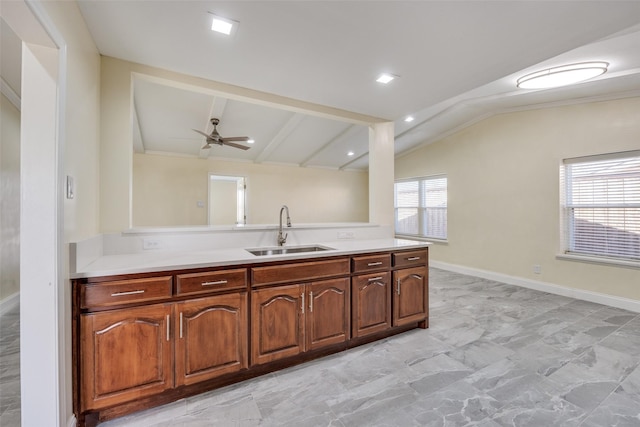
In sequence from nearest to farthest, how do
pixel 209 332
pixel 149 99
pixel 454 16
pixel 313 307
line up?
pixel 454 16 < pixel 209 332 < pixel 313 307 < pixel 149 99

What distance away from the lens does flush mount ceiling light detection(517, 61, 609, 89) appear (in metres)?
2.73

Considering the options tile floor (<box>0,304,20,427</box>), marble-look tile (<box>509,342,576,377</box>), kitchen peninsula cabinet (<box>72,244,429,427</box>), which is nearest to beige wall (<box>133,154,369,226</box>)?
tile floor (<box>0,304,20,427</box>)

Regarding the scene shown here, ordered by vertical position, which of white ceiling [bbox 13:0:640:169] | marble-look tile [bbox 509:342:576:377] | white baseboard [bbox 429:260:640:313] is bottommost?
marble-look tile [bbox 509:342:576:377]

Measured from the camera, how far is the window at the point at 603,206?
350 cm

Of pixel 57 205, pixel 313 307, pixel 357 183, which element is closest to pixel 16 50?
pixel 57 205

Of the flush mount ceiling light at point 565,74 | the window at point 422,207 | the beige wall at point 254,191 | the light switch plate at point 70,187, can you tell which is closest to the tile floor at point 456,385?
the light switch plate at point 70,187

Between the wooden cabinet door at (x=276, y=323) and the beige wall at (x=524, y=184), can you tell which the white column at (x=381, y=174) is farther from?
the beige wall at (x=524, y=184)

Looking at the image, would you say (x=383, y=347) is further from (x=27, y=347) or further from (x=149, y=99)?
(x=149, y=99)

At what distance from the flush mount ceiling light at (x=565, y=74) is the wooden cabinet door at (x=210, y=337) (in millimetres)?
3566

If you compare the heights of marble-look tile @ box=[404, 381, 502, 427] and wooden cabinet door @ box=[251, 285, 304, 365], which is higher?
wooden cabinet door @ box=[251, 285, 304, 365]

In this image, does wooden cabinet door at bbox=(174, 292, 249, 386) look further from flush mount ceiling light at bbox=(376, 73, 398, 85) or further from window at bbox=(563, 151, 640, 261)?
window at bbox=(563, 151, 640, 261)

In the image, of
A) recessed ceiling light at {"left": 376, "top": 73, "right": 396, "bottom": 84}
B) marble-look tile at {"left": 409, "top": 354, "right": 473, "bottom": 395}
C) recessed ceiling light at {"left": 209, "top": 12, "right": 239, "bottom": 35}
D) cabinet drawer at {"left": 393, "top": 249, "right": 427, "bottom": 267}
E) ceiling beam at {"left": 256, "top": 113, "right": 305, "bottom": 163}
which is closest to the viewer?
recessed ceiling light at {"left": 209, "top": 12, "right": 239, "bottom": 35}

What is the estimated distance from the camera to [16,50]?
2492 millimetres

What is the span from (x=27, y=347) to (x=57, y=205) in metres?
0.68
